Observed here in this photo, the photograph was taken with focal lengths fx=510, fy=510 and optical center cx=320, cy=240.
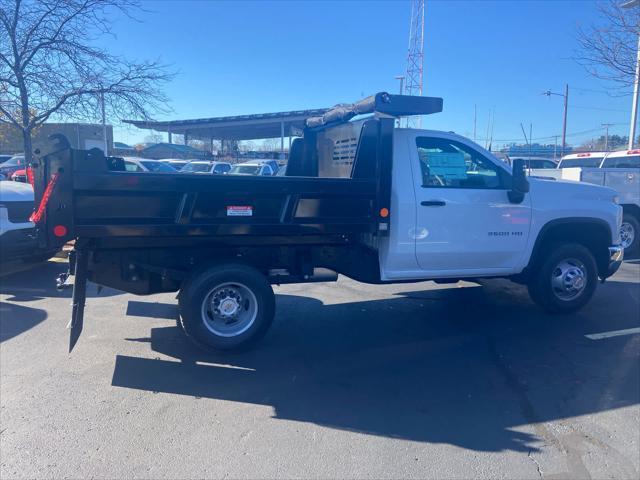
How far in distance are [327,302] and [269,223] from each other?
2.49 meters

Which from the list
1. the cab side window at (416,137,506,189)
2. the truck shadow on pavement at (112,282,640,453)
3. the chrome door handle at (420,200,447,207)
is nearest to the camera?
the truck shadow on pavement at (112,282,640,453)

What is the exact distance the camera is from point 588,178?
36.2 ft

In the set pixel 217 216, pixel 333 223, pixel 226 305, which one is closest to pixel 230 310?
pixel 226 305

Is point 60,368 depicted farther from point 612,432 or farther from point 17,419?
point 612,432

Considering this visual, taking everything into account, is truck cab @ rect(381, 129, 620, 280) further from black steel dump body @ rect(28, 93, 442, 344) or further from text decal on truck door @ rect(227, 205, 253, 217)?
text decal on truck door @ rect(227, 205, 253, 217)

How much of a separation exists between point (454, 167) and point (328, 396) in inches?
115

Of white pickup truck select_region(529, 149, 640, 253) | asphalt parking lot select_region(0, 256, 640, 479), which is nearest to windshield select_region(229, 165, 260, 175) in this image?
white pickup truck select_region(529, 149, 640, 253)

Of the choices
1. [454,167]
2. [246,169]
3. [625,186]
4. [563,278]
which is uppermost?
[246,169]

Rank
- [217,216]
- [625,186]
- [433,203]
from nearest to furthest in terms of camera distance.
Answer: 1. [217,216]
2. [433,203]
3. [625,186]

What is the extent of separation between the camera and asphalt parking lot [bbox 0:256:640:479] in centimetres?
329

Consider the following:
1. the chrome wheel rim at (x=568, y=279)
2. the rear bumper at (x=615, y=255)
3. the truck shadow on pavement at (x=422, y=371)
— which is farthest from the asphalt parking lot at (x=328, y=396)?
the rear bumper at (x=615, y=255)

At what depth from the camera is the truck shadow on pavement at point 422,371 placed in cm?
383

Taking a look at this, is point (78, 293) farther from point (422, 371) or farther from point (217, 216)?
point (422, 371)

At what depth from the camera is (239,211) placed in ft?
15.6
